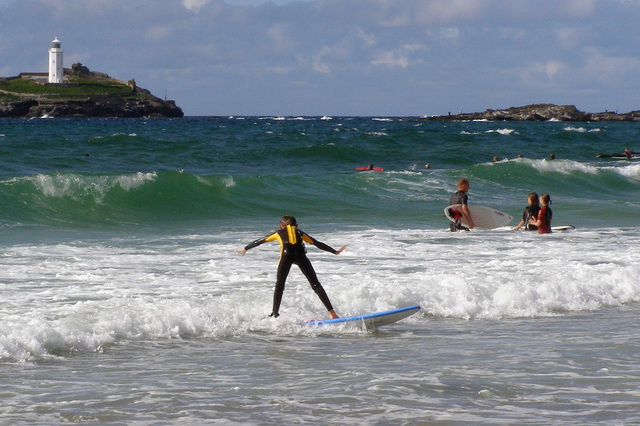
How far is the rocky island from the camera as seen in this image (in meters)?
151

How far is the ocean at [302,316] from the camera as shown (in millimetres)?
7629

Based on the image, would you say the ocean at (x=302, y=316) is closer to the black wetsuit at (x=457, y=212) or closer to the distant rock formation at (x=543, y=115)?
the black wetsuit at (x=457, y=212)

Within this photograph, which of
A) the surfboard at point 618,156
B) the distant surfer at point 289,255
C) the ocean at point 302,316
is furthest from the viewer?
the surfboard at point 618,156

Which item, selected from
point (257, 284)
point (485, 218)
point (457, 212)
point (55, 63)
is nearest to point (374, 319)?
point (257, 284)

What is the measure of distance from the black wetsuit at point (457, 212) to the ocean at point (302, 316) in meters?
0.42

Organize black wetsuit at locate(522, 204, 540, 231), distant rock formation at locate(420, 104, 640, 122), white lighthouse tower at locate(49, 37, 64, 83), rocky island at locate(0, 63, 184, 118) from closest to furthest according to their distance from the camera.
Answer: black wetsuit at locate(522, 204, 540, 231)
distant rock formation at locate(420, 104, 640, 122)
rocky island at locate(0, 63, 184, 118)
white lighthouse tower at locate(49, 37, 64, 83)

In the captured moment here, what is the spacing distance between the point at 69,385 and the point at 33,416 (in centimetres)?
97

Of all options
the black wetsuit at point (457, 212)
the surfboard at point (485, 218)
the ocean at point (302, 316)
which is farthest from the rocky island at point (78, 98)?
the black wetsuit at point (457, 212)

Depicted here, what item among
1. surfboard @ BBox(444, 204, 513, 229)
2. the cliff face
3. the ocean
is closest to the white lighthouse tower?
the cliff face

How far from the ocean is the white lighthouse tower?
151 m

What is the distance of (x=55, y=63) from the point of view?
168375mm

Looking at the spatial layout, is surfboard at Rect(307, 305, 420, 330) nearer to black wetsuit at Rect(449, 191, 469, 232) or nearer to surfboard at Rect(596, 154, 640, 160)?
black wetsuit at Rect(449, 191, 469, 232)

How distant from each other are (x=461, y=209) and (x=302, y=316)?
8494 millimetres

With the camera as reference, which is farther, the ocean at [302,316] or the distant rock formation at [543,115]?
the distant rock formation at [543,115]
